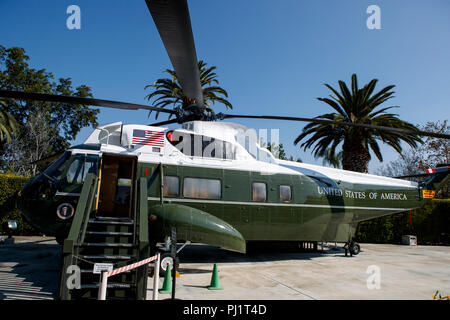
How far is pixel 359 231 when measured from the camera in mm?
18844

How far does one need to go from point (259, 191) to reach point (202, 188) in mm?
2140

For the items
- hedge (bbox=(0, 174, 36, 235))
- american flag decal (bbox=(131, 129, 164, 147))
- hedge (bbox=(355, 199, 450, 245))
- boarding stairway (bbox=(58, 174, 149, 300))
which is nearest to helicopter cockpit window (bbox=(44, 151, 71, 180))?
american flag decal (bbox=(131, 129, 164, 147))

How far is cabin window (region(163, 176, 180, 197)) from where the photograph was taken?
9.27 metres

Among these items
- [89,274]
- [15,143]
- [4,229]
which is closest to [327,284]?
[89,274]

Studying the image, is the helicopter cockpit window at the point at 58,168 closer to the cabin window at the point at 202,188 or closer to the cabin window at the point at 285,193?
the cabin window at the point at 202,188

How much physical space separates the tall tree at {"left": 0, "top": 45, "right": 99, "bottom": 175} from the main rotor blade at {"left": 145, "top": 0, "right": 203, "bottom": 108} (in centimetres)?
2787

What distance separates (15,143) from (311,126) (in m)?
30.8

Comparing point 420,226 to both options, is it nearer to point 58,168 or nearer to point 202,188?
point 202,188

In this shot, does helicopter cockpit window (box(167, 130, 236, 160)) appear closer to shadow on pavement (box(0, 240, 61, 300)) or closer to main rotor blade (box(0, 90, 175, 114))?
main rotor blade (box(0, 90, 175, 114))

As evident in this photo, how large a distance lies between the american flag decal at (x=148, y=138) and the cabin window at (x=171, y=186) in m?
1.23

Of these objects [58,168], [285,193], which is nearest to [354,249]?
[285,193]

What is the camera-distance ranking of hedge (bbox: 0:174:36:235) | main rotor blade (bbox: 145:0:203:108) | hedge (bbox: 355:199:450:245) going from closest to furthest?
main rotor blade (bbox: 145:0:203:108)
hedge (bbox: 0:174:36:235)
hedge (bbox: 355:199:450:245)

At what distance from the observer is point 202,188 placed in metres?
9.66
